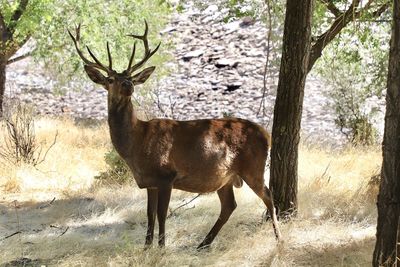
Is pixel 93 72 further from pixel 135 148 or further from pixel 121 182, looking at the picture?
pixel 121 182

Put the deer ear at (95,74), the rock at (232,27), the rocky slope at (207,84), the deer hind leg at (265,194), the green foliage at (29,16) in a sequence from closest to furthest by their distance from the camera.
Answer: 1. the deer ear at (95,74)
2. the deer hind leg at (265,194)
3. the green foliage at (29,16)
4. the rocky slope at (207,84)
5. the rock at (232,27)

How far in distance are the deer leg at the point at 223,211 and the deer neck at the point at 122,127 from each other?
4.15ft

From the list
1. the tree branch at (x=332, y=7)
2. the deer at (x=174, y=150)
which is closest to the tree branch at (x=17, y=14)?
the tree branch at (x=332, y=7)

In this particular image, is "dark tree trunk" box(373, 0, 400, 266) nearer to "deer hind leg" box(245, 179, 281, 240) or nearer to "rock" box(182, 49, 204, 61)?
"deer hind leg" box(245, 179, 281, 240)

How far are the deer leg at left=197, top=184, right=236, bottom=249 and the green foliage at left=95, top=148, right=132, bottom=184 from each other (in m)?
3.36

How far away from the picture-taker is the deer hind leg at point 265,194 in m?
7.42

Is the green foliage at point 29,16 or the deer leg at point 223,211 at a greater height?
the green foliage at point 29,16

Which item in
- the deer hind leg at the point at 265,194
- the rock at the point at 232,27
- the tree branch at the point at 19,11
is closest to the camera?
the deer hind leg at the point at 265,194

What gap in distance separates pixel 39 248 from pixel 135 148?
1.53 m

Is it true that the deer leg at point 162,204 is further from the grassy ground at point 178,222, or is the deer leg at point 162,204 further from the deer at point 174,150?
the grassy ground at point 178,222

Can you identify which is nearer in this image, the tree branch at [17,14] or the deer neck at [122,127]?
the deer neck at [122,127]

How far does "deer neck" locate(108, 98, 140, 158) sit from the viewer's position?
7035mm

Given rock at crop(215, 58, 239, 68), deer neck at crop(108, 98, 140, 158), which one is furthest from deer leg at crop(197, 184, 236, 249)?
rock at crop(215, 58, 239, 68)

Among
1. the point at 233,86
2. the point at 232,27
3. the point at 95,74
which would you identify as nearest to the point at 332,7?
the point at 95,74
